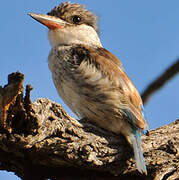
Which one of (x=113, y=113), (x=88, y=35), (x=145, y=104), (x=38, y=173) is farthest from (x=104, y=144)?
(x=88, y=35)

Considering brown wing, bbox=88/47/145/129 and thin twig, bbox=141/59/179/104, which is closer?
brown wing, bbox=88/47/145/129

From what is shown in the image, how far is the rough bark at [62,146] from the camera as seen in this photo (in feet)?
8.35

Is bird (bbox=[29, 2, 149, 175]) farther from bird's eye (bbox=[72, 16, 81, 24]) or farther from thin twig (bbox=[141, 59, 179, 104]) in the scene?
bird's eye (bbox=[72, 16, 81, 24])

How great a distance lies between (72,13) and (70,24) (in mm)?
176

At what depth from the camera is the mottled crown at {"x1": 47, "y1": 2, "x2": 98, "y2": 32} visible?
4439 millimetres

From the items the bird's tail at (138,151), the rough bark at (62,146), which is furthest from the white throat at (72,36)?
the bird's tail at (138,151)

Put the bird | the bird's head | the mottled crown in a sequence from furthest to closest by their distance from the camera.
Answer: the mottled crown
the bird's head
the bird

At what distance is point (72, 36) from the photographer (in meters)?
4.21

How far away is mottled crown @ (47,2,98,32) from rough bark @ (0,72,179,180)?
1.64 metres

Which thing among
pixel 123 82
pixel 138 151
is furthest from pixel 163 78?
pixel 138 151

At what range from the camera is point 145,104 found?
12.9 feet

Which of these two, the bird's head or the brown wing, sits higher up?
the bird's head

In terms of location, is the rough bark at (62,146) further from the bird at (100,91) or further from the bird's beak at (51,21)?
the bird's beak at (51,21)

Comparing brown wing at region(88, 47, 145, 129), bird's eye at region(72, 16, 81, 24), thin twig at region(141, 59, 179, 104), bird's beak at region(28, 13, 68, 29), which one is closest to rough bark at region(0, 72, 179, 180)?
brown wing at region(88, 47, 145, 129)
